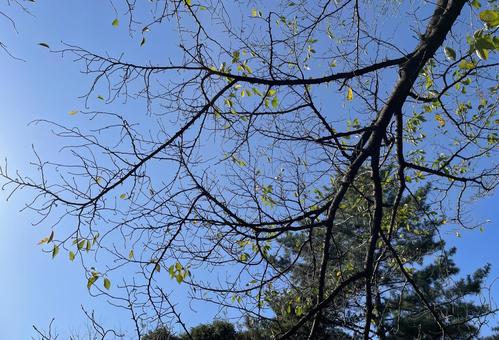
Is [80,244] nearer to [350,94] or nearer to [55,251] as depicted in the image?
[55,251]

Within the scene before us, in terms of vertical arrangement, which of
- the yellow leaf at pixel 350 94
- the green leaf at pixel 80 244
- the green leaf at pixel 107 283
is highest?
the yellow leaf at pixel 350 94

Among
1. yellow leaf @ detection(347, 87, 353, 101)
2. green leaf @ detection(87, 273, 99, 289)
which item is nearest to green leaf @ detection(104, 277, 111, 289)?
green leaf @ detection(87, 273, 99, 289)

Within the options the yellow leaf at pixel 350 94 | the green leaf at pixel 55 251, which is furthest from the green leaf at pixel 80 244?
the yellow leaf at pixel 350 94

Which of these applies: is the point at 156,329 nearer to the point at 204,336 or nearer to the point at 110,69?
the point at 110,69

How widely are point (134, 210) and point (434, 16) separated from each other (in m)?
2.32

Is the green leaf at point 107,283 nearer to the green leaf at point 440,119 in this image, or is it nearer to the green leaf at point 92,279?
the green leaf at point 92,279

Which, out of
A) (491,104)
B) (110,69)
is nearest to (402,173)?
(491,104)

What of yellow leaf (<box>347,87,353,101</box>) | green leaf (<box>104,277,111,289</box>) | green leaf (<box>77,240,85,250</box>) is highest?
yellow leaf (<box>347,87,353,101</box>)

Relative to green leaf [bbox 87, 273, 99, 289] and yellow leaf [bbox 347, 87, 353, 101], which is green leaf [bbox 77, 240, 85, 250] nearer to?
green leaf [bbox 87, 273, 99, 289]

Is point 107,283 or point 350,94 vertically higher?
point 350,94

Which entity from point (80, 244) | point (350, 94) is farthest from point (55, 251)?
point (350, 94)

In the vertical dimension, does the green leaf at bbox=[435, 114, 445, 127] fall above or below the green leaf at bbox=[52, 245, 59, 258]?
above

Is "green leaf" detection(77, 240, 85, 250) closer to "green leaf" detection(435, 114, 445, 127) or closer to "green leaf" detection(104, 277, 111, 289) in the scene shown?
"green leaf" detection(104, 277, 111, 289)

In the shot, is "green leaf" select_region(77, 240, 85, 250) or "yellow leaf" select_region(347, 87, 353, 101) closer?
"green leaf" select_region(77, 240, 85, 250)
